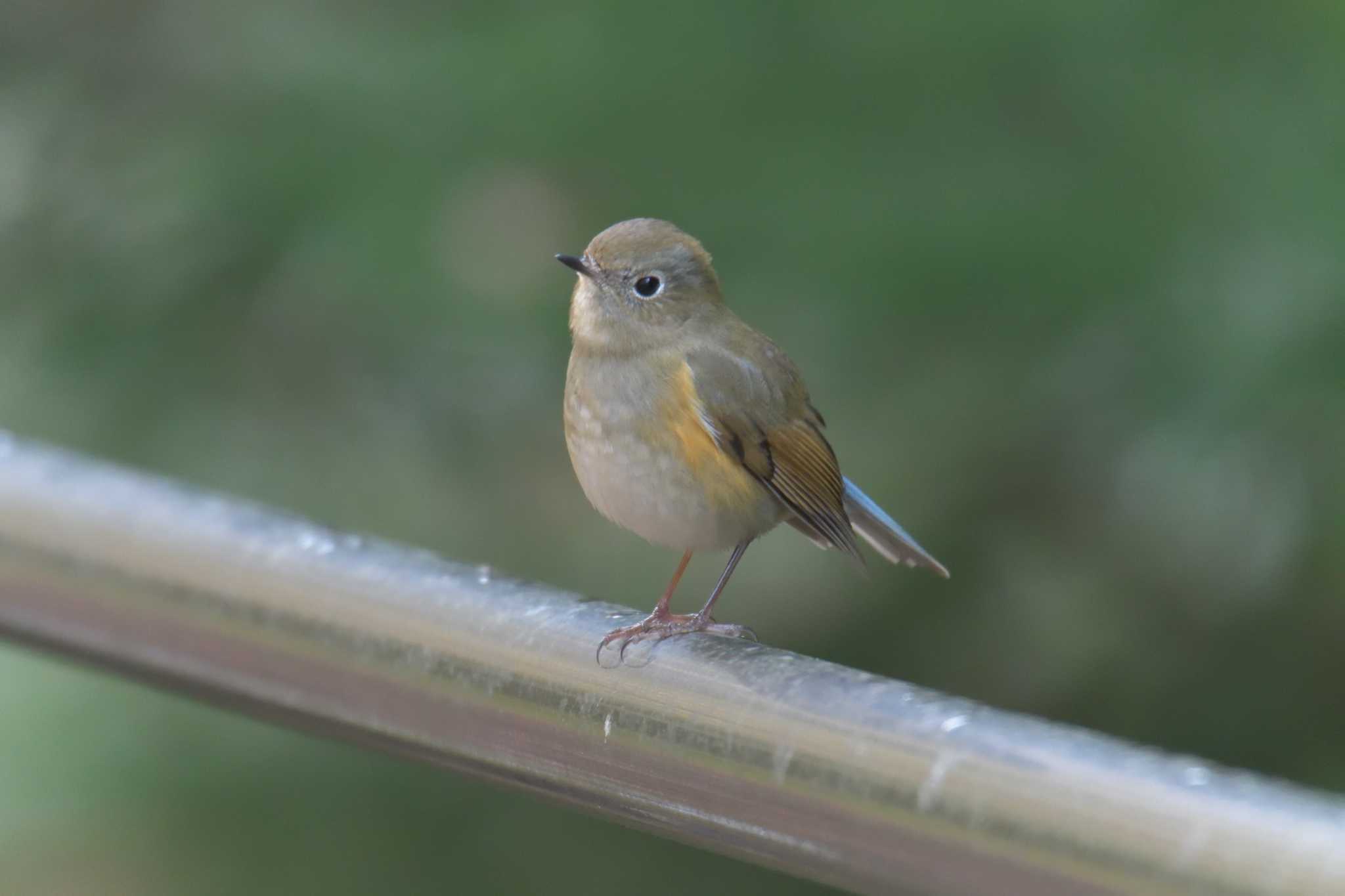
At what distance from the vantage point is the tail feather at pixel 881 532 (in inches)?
106

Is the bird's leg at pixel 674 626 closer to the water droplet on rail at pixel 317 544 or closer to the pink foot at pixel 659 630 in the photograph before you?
the pink foot at pixel 659 630

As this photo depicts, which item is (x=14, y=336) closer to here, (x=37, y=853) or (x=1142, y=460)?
(x=37, y=853)

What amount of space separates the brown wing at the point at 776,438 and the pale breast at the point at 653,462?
34 millimetres

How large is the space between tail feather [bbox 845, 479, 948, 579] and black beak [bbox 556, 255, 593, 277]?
1.82 feet

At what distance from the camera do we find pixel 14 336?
335 cm

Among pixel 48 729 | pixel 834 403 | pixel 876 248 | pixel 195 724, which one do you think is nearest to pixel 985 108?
pixel 876 248

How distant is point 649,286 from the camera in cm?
276

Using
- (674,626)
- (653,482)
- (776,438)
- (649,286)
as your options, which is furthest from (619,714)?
(649,286)

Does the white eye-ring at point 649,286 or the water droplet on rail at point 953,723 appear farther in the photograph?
the white eye-ring at point 649,286

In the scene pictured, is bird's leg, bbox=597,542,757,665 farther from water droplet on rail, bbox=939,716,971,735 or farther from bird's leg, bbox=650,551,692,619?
water droplet on rail, bbox=939,716,971,735

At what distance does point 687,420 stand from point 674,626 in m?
0.52

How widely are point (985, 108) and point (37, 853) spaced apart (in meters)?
2.27

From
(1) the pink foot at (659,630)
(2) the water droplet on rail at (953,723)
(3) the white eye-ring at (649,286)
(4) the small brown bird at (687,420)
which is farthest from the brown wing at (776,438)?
(2) the water droplet on rail at (953,723)

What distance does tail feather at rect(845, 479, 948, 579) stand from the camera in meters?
2.68
